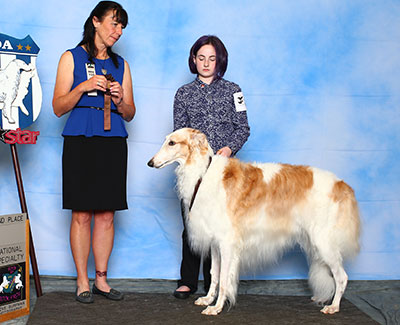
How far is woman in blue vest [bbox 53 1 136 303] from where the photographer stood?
3174 millimetres

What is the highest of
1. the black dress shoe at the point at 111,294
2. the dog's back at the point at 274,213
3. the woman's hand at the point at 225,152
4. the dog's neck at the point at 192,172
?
the woman's hand at the point at 225,152

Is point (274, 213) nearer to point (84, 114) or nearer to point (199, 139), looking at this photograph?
point (199, 139)

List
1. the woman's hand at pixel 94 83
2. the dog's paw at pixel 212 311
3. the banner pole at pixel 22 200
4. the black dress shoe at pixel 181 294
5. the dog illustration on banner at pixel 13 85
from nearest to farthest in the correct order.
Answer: the woman's hand at pixel 94 83 → the dog's paw at pixel 212 311 → the dog illustration on banner at pixel 13 85 → the banner pole at pixel 22 200 → the black dress shoe at pixel 181 294

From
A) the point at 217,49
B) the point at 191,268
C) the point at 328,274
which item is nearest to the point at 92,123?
the point at 217,49

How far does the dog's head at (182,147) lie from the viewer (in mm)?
3131

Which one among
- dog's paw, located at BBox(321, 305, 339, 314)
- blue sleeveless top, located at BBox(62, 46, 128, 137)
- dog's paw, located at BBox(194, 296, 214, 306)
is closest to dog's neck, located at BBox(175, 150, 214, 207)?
blue sleeveless top, located at BBox(62, 46, 128, 137)

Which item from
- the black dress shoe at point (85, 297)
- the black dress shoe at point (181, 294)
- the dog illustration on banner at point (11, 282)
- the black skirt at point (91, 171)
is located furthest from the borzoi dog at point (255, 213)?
the dog illustration on banner at point (11, 282)

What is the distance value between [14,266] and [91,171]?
2.55 feet

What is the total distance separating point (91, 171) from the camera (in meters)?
3.24

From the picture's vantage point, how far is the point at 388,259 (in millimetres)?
4270

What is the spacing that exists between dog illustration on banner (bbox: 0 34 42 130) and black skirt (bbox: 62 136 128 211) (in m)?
0.41

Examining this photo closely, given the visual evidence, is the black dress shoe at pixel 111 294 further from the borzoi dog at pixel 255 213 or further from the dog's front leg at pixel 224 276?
the dog's front leg at pixel 224 276

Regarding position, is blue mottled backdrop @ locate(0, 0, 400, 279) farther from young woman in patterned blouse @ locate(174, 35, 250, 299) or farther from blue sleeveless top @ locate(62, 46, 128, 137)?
blue sleeveless top @ locate(62, 46, 128, 137)

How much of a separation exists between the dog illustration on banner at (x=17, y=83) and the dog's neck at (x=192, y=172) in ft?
3.73
